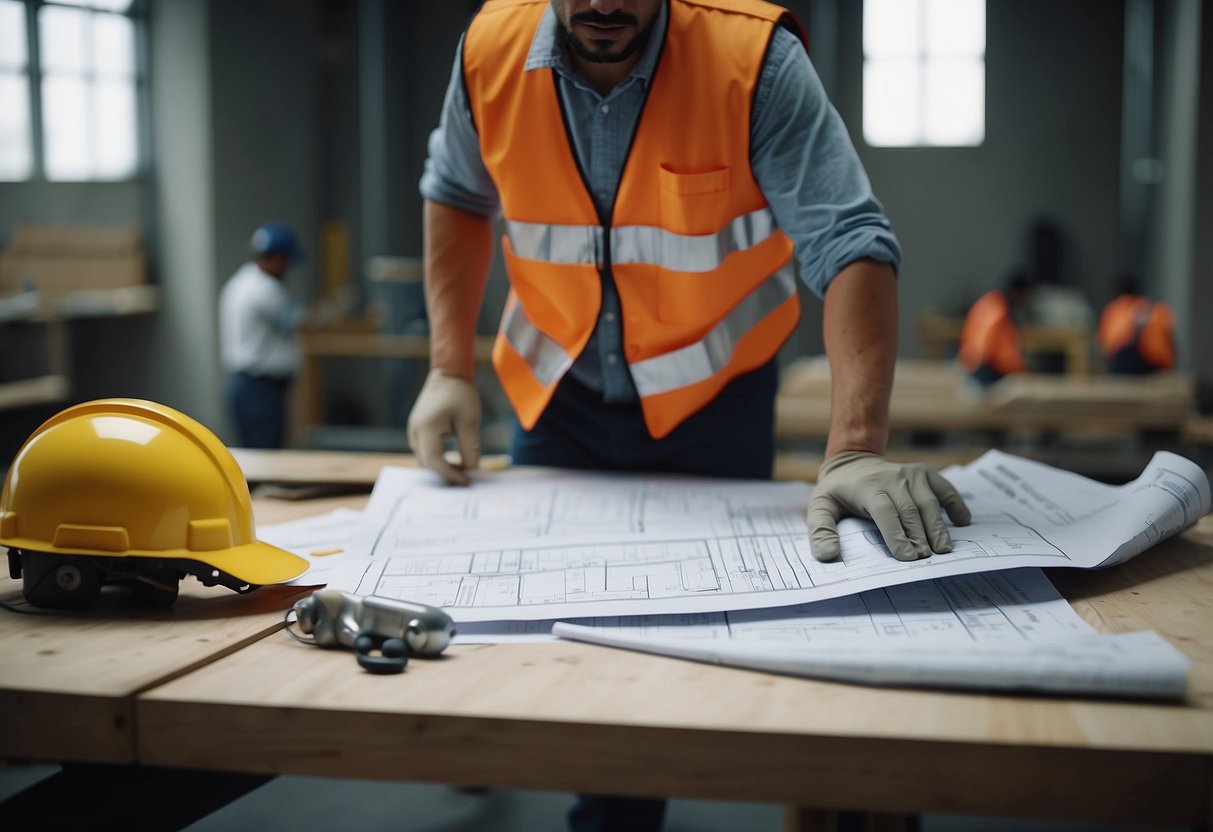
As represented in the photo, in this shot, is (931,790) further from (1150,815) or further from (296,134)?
(296,134)

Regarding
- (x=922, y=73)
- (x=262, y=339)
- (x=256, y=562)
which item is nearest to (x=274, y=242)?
(x=262, y=339)

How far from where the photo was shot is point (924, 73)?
407 inches

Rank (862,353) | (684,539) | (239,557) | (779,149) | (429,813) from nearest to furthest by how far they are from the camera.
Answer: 1. (239,557)
2. (684,539)
3. (862,353)
4. (779,149)
5. (429,813)

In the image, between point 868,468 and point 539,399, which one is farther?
point 539,399

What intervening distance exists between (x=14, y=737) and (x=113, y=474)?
22 cm

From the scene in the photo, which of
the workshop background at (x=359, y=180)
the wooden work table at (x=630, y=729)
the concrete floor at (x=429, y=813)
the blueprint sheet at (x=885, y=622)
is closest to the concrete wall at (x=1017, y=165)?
the workshop background at (x=359, y=180)

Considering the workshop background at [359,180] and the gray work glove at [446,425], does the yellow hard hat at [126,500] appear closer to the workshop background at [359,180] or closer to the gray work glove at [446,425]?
the gray work glove at [446,425]

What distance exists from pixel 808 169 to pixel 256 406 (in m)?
5.24

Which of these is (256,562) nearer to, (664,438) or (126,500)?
(126,500)

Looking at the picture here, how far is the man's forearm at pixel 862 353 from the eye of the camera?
122 centimetres

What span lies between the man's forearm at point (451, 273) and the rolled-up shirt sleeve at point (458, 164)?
0.02 metres

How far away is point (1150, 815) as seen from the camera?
2.11 ft

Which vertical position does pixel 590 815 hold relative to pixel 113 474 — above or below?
below

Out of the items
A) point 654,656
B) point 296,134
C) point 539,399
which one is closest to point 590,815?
point 539,399
